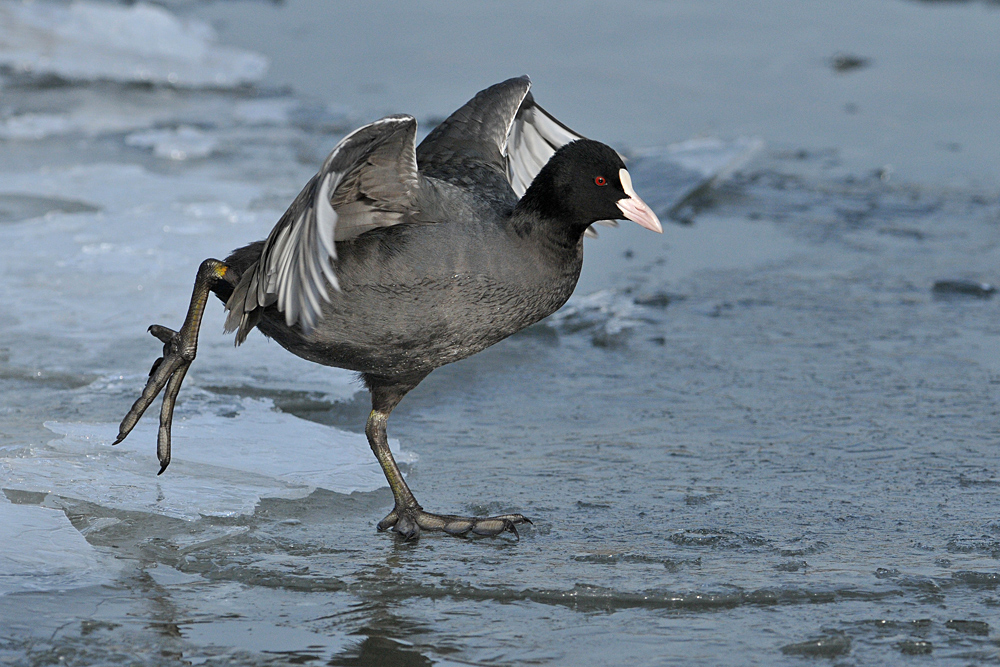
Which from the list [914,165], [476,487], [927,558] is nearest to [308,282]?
[476,487]

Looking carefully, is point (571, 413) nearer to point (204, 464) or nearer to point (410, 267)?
point (410, 267)

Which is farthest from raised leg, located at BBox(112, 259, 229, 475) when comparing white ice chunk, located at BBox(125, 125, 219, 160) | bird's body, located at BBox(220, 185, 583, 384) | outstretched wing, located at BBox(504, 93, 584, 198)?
white ice chunk, located at BBox(125, 125, 219, 160)

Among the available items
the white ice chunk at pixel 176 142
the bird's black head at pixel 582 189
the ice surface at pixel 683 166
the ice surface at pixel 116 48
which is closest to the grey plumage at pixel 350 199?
the bird's black head at pixel 582 189

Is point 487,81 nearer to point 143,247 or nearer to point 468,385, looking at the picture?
point 143,247

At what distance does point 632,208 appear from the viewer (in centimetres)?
395

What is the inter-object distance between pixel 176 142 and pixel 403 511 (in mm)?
5192

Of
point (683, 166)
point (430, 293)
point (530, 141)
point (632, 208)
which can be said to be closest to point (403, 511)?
point (430, 293)

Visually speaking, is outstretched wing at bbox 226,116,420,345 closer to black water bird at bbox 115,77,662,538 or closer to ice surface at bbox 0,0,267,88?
black water bird at bbox 115,77,662,538

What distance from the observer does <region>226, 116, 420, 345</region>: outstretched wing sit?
3436 mm

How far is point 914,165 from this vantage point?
7.85m

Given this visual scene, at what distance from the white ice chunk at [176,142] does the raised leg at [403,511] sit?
4.66 meters

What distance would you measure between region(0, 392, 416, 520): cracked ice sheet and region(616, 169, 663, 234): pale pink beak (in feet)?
3.82

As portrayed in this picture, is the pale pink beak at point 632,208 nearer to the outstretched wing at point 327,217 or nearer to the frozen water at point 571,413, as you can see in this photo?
the outstretched wing at point 327,217

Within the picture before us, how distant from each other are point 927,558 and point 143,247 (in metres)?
4.22
